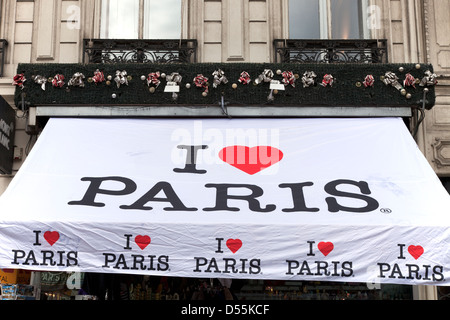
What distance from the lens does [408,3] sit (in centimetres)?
811

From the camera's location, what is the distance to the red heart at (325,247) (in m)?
5.29

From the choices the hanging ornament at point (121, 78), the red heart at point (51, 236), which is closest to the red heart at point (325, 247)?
the red heart at point (51, 236)

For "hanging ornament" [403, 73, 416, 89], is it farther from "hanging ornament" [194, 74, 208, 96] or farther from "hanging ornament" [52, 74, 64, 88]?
"hanging ornament" [52, 74, 64, 88]

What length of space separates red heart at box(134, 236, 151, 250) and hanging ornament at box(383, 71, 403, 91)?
4079 mm

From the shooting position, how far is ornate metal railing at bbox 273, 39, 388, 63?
7.88m

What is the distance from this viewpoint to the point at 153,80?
290 inches

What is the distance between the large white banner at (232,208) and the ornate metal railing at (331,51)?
151cm

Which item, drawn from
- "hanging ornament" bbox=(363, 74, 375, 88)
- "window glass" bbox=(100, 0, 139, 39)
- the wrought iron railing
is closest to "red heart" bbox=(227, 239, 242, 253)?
"hanging ornament" bbox=(363, 74, 375, 88)

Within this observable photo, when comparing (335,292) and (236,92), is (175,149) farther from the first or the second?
(335,292)

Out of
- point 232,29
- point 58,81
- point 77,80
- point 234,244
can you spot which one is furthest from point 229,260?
point 232,29

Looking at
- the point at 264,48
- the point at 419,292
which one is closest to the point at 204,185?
the point at 264,48

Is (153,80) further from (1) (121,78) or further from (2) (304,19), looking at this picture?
(2) (304,19)

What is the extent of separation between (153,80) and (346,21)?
3.25 m

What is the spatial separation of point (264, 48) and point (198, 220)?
11.8ft
